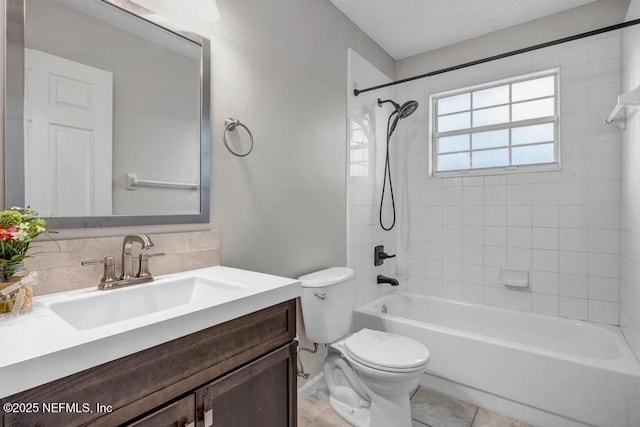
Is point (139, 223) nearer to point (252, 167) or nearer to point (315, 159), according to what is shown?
point (252, 167)

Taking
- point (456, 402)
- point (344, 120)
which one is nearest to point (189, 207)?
point (344, 120)

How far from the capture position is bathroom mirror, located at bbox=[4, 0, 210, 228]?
100 cm

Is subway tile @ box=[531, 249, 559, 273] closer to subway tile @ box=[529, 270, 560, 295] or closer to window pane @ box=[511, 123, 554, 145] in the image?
subway tile @ box=[529, 270, 560, 295]

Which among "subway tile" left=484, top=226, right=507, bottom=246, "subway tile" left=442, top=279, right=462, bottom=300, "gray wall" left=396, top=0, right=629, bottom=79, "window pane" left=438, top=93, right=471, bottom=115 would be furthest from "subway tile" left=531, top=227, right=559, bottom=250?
"gray wall" left=396, top=0, right=629, bottom=79

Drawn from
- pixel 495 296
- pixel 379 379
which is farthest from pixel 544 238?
pixel 379 379

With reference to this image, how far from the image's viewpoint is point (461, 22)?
8.13ft

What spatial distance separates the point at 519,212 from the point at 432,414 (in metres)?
1.60

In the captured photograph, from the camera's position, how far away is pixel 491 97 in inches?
107

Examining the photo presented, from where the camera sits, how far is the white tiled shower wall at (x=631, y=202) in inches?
68.9

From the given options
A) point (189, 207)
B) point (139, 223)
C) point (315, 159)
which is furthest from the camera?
point (315, 159)

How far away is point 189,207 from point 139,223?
219mm

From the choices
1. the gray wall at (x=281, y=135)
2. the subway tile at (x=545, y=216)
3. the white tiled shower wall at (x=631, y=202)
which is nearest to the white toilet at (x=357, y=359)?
the gray wall at (x=281, y=135)

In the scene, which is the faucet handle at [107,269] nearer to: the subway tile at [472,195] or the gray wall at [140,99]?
the gray wall at [140,99]

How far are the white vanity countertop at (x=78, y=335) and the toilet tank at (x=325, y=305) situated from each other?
799mm
